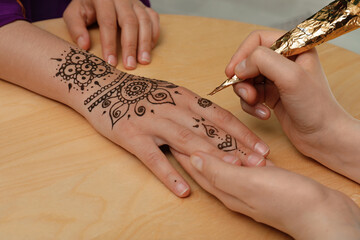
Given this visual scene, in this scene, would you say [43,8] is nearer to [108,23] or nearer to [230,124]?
[108,23]

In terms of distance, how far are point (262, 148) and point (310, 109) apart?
11 centimetres

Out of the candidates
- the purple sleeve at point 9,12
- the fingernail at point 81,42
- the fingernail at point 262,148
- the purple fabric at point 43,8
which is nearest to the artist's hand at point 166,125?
the fingernail at point 262,148

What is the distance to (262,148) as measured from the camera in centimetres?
72

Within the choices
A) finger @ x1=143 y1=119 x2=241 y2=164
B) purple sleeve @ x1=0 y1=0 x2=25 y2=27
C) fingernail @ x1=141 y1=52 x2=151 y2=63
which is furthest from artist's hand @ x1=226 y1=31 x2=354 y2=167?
purple sleeve @ x1=0 y1=0 x2=25 y2=27

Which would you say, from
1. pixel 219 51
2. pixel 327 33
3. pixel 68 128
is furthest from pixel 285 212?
pixel 219 51

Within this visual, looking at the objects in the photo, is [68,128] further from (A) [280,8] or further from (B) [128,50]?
(A) [280,8]

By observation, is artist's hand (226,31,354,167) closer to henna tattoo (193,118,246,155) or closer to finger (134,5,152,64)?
henna tattoo (193,118,246,155)

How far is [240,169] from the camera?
0.60m

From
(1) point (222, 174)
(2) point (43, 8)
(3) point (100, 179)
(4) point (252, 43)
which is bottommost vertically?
(2) point (43, 8)

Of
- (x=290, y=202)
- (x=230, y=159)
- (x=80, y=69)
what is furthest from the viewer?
(x=80, y=69)

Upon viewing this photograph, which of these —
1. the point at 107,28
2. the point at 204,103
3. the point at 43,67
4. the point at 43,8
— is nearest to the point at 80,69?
the point at 43,67

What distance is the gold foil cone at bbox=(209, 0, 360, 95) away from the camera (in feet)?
2.26

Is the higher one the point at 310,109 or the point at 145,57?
the point at 310,109

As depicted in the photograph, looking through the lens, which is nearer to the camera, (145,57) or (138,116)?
(138,116)
